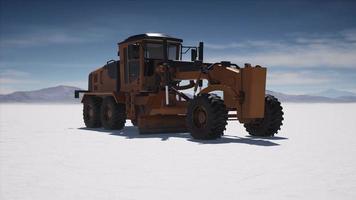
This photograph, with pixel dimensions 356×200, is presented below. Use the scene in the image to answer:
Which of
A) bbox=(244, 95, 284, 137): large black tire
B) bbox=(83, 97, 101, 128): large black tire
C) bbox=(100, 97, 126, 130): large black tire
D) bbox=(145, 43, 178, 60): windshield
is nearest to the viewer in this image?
bbox=(244, 95, 284, 137): large black tire

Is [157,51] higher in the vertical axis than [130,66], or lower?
higher

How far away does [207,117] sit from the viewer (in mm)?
13242

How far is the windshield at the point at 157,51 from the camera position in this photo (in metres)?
16.5

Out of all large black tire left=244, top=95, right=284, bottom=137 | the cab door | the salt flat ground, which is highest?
the cab door

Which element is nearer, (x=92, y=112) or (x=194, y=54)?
(x=194, y=54)

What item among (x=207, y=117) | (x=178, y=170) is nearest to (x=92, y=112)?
(x=207, y=117)

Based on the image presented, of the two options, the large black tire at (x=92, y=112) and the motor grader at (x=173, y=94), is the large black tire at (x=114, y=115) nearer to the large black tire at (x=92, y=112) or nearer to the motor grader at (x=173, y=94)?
the motor grader at (x=173, y=94)

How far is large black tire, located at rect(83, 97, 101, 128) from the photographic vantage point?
19500 mm

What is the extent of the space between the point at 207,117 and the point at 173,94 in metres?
3.29

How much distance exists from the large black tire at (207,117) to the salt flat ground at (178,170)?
82 centimetres

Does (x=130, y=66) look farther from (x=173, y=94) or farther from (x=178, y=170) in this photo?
(x=178, y=170)

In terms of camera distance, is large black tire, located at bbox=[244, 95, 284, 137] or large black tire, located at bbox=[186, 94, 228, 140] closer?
large black tire, located at bbox=[186, 94, 228, 140]

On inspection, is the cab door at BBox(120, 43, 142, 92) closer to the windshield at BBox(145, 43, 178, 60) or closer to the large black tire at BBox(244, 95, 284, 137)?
the windshield at BBox(145, 43, 178, 60)

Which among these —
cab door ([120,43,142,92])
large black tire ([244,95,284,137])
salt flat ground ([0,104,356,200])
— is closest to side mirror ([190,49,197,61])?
cab door ([120,43,142,92])
